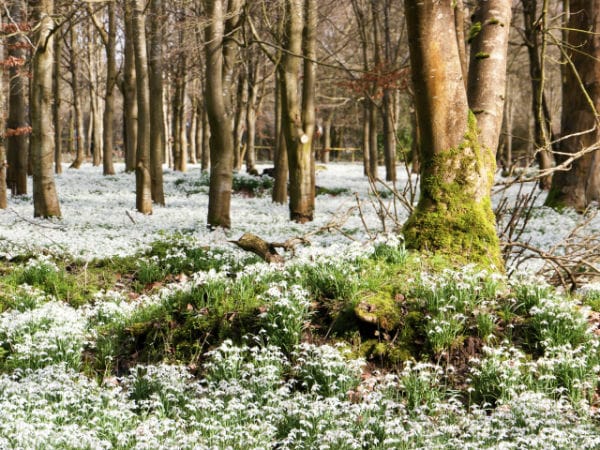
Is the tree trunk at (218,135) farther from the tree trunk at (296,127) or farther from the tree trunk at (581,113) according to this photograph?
the tree trunk at (581,113)

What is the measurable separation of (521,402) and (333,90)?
41.7m

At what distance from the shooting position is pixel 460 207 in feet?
20.3

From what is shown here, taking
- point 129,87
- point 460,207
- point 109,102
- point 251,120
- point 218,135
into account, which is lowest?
point 460,207

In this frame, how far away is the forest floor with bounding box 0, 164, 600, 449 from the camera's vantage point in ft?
13.1

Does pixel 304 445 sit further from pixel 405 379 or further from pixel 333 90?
pixel 333 90

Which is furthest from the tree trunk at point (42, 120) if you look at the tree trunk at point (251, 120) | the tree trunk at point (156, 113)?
the tree trunk at point (251, 120)

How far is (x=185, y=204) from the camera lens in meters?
18.3

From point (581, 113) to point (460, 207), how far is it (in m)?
9.45

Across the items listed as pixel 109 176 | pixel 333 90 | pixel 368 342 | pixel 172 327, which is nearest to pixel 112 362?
pixel 172 327

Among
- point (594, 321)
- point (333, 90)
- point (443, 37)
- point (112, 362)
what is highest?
point (333, 90)

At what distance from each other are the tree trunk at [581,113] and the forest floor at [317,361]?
761 cm

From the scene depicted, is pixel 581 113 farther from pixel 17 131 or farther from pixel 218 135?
pixel 17 131

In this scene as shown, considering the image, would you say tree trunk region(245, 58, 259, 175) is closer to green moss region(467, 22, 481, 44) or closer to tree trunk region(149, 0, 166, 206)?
tree trunk region(149, 0, 166, 206)

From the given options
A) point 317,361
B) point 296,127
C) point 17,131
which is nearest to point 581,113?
point 296,127
